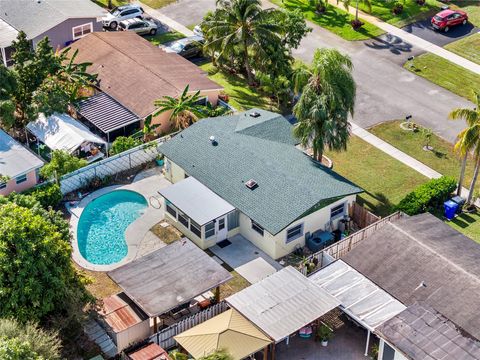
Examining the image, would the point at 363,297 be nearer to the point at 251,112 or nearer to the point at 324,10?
the point at 251,112

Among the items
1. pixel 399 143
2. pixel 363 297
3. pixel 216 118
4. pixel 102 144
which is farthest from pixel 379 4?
pixel 363 297

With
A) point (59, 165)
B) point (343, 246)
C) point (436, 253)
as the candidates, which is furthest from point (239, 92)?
→ point (436, 253)

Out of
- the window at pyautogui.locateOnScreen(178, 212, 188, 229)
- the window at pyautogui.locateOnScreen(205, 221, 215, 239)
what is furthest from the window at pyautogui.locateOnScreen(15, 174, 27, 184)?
the window at pyautogui.locateOnScreen(205, 221, 215, 239)

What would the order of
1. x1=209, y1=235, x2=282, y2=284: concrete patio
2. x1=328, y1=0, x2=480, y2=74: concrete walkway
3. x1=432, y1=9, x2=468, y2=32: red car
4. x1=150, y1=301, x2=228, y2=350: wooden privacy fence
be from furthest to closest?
x1=432, y1=9, x2=468, y2=32: red car
x1=328, y1=0, x2=480, y2=74: concrete walkway
x1=209, y1=235, x2=282, y2=284: concrete patio
x1=150, y1=301, x2=228, y2=350: wooden privacy fence

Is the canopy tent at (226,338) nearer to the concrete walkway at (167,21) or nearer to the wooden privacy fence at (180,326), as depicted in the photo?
the wooden privacy fence at (180,326)

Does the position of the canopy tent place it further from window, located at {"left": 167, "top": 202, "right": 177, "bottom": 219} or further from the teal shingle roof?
window, located at {"left": 167, "top": 202, "right": 177, "bottom": 219}

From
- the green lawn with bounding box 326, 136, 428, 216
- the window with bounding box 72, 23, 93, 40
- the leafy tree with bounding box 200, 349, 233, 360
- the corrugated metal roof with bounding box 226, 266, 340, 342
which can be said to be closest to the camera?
the leafy tree with bounding box 200, 349, 233, 360

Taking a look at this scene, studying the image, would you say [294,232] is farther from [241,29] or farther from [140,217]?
[241,29]
